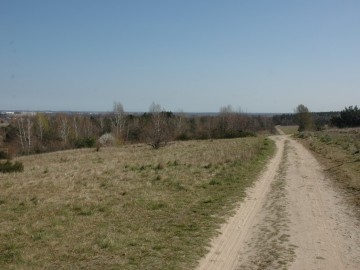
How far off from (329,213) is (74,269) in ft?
27.8

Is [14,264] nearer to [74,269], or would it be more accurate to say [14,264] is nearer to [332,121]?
[74,269]

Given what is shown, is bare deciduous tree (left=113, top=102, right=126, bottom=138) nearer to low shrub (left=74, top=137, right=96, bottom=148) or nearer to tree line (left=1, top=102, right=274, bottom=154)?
tree line (left=1, top=102, right=274, bottom=154)

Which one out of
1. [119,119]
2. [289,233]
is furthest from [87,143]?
[289,233]

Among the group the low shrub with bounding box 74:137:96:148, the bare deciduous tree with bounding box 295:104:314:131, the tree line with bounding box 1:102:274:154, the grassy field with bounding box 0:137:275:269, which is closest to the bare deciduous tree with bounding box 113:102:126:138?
the tree line with bounding box 1:102:274:154

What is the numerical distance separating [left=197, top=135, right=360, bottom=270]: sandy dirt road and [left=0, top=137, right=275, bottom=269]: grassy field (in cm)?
58

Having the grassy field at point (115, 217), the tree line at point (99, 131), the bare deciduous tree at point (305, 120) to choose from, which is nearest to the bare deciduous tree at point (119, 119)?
the tree line at point (99, 131)

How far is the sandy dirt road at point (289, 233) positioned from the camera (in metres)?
8.35

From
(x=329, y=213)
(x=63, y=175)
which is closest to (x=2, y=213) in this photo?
(x=63, y=175)

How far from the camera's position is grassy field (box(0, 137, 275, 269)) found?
848 centimetres

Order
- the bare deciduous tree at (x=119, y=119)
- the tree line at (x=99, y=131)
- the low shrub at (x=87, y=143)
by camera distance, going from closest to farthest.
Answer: the low shrub at (x=87, y=143) < the tree line at (x=99, y=131) < the bare deciduous tree at (x=119, y=119)

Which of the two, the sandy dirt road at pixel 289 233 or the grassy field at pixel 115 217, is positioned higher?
the grassy field at pixel 115 217

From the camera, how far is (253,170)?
73.8ft

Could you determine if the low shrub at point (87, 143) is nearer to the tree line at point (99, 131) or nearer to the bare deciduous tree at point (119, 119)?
Result: the tree line at point (99, 131)

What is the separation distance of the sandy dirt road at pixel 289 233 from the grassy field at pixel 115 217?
1.90 ft
